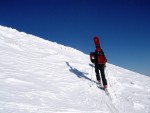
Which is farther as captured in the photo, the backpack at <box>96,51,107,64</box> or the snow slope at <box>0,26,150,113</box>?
the backpack at <box>96,51,107,64</box>

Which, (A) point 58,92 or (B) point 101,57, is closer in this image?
(A) point 58,92

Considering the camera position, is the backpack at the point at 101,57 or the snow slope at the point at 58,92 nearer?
the snow slope at the point at 58,92

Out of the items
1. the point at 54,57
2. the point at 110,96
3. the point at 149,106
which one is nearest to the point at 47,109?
the point at 110,96

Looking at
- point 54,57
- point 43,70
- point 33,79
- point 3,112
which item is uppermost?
point 54,57

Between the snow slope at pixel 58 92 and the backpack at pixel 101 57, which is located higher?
the backpack at pixel 101 57

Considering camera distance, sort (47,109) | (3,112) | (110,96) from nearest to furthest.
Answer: (3,112), (47,109), (110,96)

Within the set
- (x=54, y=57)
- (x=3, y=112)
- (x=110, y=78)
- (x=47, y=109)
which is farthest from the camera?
(x=54, y=57)

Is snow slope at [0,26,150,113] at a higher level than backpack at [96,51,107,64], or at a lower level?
lower

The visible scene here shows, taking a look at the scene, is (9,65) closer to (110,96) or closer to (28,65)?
(28,65)

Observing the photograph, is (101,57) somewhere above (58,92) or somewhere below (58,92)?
above

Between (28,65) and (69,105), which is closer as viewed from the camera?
(69,105)

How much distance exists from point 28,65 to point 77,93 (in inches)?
153

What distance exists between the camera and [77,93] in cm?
930

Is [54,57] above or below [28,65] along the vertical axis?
above
